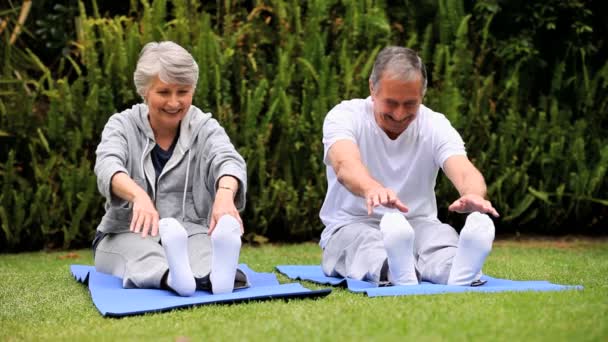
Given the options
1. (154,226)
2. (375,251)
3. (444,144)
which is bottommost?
(375,251)

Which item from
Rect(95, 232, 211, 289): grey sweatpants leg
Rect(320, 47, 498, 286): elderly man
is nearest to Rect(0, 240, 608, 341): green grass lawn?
Rect(95, 232, 211, 289): grey sweatpants leg

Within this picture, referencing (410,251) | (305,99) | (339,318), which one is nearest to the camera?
(339,318)

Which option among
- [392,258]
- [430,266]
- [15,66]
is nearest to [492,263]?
[430,266]

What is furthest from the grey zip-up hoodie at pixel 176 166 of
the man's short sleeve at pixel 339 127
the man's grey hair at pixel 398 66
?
the man's grey hair at pixel 398 66

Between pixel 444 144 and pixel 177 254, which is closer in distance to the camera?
pixel 177 254

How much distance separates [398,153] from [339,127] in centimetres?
34

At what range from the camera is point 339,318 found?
10.9ft

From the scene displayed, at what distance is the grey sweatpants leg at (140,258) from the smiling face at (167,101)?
584 millimetres

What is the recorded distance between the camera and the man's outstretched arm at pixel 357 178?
405 centimetres

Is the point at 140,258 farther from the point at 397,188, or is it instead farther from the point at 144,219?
the point at 397,188

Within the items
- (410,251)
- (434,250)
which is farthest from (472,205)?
(434,250)

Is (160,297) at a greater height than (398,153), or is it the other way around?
(398,153)

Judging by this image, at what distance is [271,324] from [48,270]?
Answer: 2.78 metres

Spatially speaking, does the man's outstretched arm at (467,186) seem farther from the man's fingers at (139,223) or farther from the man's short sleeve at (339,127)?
the man's fingers at (139,223)
